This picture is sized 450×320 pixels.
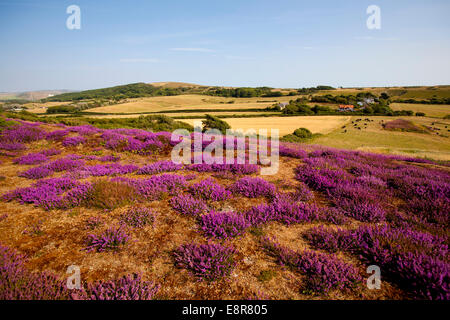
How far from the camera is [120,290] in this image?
3.18 m

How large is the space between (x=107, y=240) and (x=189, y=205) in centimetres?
204

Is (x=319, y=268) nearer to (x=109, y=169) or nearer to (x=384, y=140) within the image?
(x=109, y=169)

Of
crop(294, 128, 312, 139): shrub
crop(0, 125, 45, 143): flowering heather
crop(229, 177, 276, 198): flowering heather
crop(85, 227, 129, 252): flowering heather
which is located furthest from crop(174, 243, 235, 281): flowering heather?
crop(294, 128, 312, 139): shrub

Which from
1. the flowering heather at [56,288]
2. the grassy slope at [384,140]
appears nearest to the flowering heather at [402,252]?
the flowering heather at [56,288]

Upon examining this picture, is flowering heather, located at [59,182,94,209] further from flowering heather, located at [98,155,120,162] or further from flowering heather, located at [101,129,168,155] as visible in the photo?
flowering heather, located at [101,129,168,155]

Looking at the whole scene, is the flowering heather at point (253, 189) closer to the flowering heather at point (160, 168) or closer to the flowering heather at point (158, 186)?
the flowering heather at point (158, 186)

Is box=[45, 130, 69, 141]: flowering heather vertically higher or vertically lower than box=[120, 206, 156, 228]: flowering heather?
higher

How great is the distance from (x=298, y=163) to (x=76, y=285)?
8624 mm

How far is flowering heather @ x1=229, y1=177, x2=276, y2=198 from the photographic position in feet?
20.9

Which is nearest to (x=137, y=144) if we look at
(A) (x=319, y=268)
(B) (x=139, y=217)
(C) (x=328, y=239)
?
(B) (x=139, y=217)

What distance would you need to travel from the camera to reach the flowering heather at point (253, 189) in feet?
20.9

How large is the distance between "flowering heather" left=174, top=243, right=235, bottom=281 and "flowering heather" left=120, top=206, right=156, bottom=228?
140 cm

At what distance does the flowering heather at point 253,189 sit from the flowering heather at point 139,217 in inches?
102
